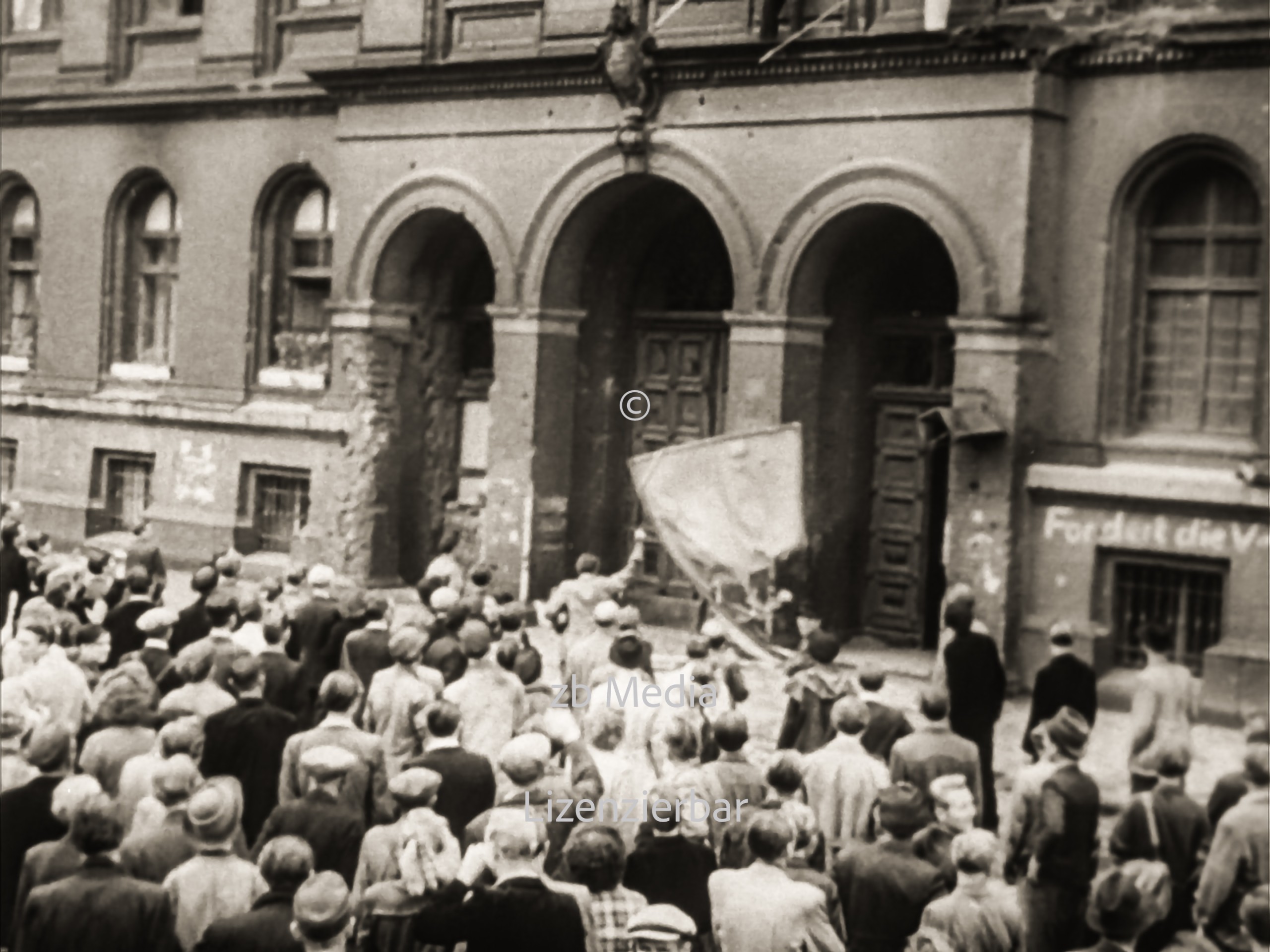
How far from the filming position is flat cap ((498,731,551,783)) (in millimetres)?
6824

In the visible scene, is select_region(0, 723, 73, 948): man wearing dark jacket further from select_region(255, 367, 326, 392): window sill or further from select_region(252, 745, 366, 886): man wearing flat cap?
select_region(255, 367, 326, 392): window sill

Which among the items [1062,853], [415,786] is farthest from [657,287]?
[415,786]

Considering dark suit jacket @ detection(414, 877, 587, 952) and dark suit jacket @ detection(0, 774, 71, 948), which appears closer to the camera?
dark suit jacket @ detection(414, 877, 587, 952)

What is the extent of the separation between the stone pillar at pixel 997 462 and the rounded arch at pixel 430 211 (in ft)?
18.6

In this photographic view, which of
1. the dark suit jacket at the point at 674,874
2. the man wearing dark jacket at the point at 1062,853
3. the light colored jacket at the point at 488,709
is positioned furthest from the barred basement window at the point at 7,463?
the man wearing dark jacket at the point at 1062,853

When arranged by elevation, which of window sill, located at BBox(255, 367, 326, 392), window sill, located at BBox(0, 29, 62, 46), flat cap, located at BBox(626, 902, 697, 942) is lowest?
flat cap, located at BBox(626, 902, 697, 942)

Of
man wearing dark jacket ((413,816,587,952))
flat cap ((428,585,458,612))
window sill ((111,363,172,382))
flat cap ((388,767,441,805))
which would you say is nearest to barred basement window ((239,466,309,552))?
window sill ((111,363,172,382))

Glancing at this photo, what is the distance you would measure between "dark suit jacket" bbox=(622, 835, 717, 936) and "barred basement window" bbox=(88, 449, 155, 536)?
1727cm

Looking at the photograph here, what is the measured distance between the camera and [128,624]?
11422mm

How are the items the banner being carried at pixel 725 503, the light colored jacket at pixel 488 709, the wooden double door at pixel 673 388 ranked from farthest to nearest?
the wooden double door at pixel 673 388 < the banner being carried at pixel 725 503 < the light colored jacket at pixel 488 709

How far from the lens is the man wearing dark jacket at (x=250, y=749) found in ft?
27.6

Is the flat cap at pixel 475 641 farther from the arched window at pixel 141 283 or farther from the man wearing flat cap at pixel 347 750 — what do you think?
the arched window at pixel 141 283

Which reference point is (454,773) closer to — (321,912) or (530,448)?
(321,912)

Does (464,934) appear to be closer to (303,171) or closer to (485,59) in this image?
(485,59)
